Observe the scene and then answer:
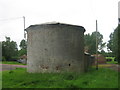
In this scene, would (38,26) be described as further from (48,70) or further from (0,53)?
(0,53)

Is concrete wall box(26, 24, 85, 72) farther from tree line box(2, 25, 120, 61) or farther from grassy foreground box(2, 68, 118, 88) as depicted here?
tree line box(2, 25, 120, 61)

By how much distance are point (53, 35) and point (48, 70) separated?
294cm

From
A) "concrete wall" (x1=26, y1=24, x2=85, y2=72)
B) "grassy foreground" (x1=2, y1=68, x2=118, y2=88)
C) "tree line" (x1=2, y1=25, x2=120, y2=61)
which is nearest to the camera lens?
"grassy foreground" (x1=2, y1=68, x2=118, y2=88)

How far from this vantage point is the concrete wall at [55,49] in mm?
16078

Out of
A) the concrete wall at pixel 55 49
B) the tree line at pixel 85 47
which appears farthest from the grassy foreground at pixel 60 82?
the tree line at pixel 85 47

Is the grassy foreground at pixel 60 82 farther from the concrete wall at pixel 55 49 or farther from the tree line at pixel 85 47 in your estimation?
the tree line at pixel 85 47

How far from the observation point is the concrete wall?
16.1 meters

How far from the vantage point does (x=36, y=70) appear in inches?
659

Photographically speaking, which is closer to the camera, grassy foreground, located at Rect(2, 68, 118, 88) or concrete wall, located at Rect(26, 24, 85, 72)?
grassy foreground, located at Rect(2, 68, 118, 88)

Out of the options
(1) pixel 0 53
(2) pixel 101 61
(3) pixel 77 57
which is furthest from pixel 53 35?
(1) pixel 0 53

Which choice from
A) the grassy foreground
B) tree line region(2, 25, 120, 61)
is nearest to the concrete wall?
the grassy foreground

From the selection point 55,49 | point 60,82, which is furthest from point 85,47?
point 60,82

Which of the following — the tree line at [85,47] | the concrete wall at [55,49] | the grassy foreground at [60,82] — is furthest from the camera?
the tree line at [85,47]

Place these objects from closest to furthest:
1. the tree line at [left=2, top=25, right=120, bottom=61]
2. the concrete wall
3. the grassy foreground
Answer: the grassy foreground < the concrete wall < the tree line at [left=2, top=25, right=120, bottom=61]
